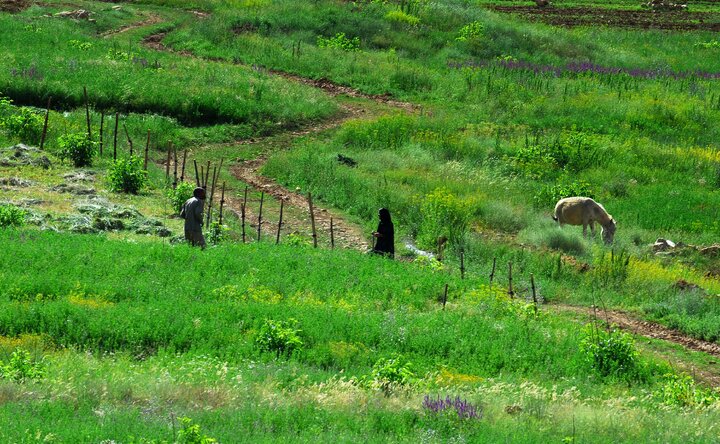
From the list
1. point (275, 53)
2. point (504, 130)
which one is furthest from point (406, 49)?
point (504, 130)

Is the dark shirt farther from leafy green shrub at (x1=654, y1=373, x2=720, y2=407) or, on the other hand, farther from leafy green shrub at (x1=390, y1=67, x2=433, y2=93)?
leafy green shrub at (x1=390, y1=67, x2=433, y2=93)

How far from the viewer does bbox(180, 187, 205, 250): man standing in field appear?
19234mm

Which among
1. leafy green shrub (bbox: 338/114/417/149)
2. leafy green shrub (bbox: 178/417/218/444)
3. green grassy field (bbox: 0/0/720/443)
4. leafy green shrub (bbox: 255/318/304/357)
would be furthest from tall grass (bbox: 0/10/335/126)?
leafy green shrub (bbox: 178/417/218/444)

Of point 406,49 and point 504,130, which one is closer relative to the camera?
point 504,130

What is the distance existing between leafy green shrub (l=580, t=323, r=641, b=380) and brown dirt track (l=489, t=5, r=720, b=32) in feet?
154

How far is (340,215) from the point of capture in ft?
83.2

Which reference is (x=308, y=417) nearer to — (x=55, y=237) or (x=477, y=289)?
(x=477, y=289)

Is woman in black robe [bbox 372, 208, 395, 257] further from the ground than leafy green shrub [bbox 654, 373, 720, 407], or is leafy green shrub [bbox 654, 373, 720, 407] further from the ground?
leafy green shrub [bbox 654, 373, 720, 407]

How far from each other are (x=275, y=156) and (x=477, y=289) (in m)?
12.1

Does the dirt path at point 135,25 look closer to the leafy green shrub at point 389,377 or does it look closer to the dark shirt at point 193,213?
the dark shirt at point 193,213

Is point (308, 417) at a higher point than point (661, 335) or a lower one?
higher

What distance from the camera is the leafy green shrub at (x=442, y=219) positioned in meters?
23.0

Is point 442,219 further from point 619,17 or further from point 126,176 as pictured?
point 619,17

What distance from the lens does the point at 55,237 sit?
19094 mm
